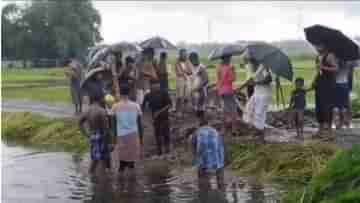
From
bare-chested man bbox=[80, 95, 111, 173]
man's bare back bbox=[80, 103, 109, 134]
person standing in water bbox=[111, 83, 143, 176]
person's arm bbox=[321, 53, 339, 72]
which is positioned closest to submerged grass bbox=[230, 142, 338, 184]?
person standing in water bbox=[111, 83, 143, 176]

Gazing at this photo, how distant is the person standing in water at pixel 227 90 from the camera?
50.5 ft

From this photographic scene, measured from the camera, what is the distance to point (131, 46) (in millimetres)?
18031

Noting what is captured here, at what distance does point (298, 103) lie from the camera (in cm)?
1477

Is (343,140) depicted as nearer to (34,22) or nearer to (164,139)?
(164,139)

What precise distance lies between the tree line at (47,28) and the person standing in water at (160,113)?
Answer: 2831 inches

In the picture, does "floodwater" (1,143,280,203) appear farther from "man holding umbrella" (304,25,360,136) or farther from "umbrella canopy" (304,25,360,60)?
"umbrella canopy" (304,25,360,60)

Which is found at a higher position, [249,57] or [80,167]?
[249,57]

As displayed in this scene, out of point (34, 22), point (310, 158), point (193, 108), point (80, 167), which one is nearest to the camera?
point (310, 158)

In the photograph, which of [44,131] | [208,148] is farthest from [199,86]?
[208,148]

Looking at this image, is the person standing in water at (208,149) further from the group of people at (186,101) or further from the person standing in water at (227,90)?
the person standing in water at (227,90)

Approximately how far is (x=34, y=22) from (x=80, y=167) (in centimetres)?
7710

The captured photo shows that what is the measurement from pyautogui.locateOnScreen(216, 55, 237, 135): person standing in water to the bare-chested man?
337 centimetres

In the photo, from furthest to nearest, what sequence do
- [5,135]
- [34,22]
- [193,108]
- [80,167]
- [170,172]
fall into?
1. [34,22]
2. [5,135]
3. [193,108]
4. [80,167]
5. [170,172]

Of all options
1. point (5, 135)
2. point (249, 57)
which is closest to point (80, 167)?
point (249, 57)
